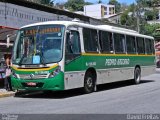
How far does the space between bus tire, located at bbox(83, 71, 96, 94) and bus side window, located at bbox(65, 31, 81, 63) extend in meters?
1.28

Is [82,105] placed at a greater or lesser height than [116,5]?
lesser

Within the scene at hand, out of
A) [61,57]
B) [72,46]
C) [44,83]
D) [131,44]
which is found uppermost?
[131,44]

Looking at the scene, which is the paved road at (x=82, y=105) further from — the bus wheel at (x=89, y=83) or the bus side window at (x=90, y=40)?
the bus side window at (x=90, y=40)

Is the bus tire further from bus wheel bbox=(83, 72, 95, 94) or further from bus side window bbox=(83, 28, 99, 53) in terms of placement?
bus side window bbox=(83, 28, 99, 53)

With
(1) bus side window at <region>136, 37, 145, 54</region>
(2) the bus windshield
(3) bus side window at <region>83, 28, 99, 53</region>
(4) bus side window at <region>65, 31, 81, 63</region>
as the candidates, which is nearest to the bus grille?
(2) the bus windshield

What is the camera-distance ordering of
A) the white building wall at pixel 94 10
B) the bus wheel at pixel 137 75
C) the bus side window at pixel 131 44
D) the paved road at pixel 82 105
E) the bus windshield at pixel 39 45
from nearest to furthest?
the paved road at pixel 82 105 < the bus windshield at pixel 39 45 < the bus side window at pixel 131 44 < the bus wheel at pixel 137 75 < the white building wall at pixel 94 10

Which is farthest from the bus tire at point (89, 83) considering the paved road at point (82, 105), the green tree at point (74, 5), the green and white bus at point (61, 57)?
the green tree at point (74, 5)

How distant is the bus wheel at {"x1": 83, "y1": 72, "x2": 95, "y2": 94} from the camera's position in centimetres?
1650

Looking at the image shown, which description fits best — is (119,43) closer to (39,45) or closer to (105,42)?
(105,42)

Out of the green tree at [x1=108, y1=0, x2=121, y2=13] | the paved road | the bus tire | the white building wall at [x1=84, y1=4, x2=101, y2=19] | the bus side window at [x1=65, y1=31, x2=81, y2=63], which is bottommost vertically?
the paved road

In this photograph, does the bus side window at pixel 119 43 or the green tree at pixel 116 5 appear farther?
the green tree at pixel 116 5

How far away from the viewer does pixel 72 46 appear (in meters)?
15.4

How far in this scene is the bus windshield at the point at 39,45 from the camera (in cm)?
1476

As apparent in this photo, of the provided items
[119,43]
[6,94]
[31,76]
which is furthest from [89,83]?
[119,43]
